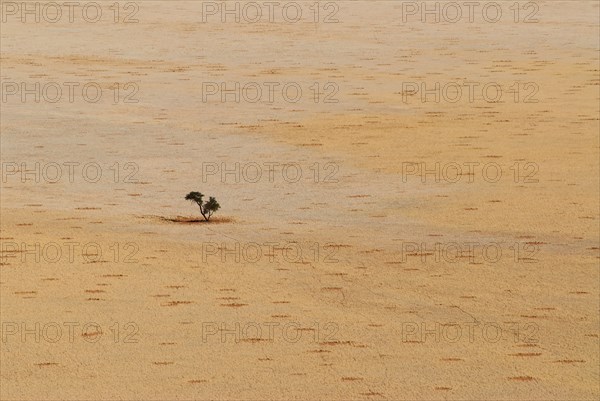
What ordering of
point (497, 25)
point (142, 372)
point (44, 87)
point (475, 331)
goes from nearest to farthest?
point (142, 372)
point (475, 331)
point (44, 87)
point (497, 25)

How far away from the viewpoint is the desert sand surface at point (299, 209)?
44.8 ft

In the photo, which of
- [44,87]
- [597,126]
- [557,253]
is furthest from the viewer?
[44,87]

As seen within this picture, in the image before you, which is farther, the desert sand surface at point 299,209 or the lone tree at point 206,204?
the lone tree at point 206,204

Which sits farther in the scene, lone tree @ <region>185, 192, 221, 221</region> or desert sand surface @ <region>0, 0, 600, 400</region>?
lone tree @ <region>185, 192, 221, 221</region>

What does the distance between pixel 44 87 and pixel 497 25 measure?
15350 millimetres

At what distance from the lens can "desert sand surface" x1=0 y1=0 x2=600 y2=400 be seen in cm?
1366

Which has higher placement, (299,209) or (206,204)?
(206,204)

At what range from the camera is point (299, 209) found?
21531mm

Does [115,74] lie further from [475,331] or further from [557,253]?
[475,331]

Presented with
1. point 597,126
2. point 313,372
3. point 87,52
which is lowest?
point 313,372

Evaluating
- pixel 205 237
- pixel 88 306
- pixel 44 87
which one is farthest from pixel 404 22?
pixel 88 306

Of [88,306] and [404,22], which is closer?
[88,306]

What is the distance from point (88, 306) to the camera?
51.3 ft

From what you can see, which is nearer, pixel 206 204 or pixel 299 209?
pixel 206 204
